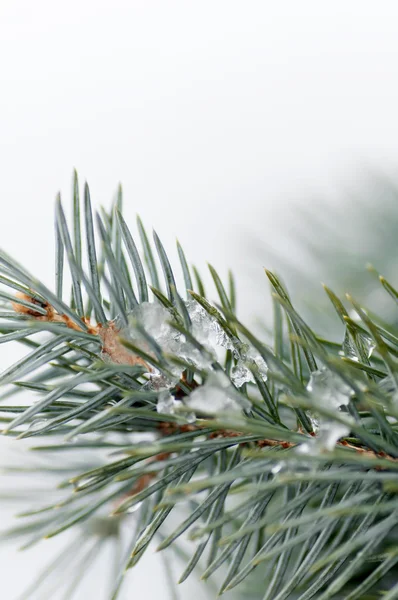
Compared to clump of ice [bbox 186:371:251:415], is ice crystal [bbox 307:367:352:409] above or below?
below

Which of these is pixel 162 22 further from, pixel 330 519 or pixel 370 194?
pixel 330 519

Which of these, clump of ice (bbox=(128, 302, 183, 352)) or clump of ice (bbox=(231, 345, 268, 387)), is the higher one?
clump of ice (bbox=(128, 302, 183, 352))

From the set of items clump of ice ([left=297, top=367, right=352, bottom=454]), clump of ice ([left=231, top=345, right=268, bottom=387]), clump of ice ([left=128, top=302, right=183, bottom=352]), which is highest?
clump of ice ([left=128, top=302, right=183, bottom=352])

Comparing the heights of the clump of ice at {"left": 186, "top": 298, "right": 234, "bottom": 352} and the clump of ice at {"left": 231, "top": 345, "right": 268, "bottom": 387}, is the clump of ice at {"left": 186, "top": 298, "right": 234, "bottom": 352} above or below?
above

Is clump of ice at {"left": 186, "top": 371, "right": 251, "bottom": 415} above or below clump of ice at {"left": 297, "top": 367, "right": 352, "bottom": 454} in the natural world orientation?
above

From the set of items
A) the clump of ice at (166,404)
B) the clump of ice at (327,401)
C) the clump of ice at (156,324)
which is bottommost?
the clump of ice at (327,401)

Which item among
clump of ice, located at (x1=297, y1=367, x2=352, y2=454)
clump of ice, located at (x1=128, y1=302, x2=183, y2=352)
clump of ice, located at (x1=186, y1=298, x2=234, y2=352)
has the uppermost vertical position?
clump of ice, located at (x1=128, y1=302, x2=183, y2=352)

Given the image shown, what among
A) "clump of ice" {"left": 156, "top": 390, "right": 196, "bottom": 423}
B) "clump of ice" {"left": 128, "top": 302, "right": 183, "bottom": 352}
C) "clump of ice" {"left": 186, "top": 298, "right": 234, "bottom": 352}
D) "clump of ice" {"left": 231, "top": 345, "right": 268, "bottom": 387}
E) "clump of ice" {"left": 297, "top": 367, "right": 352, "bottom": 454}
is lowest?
"clump of ice" {"left": 297, "top": 367, "right": 352, "bottom": 454}

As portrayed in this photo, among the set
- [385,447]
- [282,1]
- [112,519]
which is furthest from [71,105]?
[385,447]
